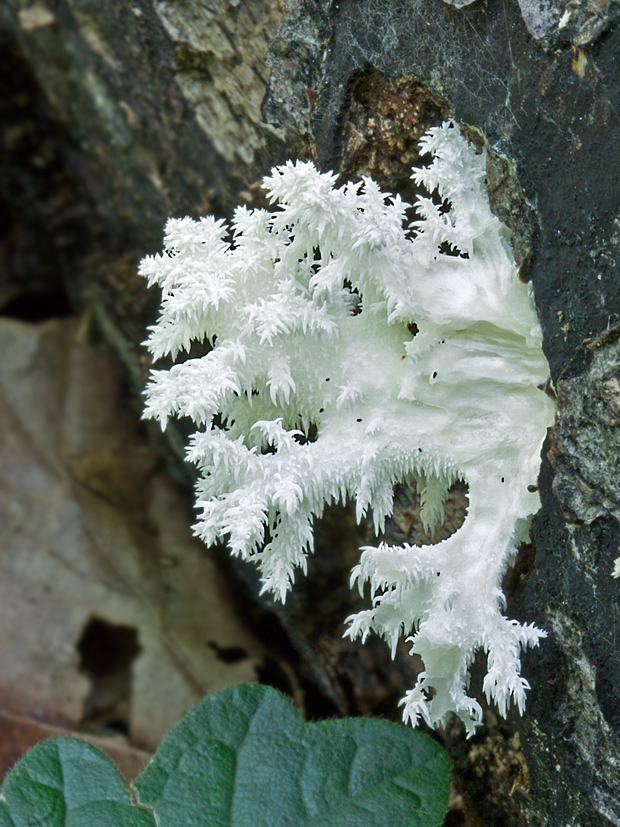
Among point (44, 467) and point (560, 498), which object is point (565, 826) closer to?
point (560, 498)

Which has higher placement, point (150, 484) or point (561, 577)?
point (150, 484)

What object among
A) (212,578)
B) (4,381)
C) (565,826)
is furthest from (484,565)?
(4,381)

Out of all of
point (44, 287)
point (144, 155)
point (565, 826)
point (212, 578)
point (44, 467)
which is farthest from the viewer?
point (44, 287)

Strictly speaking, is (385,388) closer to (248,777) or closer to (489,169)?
(489,169)

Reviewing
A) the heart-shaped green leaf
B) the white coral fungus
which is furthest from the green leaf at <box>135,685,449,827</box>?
the white coral fungus

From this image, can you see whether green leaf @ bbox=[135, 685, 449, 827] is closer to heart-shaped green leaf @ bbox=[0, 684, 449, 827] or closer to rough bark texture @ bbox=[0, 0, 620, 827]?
heart-shaped green leaf @ bbox=[0, 684, 449, 827]

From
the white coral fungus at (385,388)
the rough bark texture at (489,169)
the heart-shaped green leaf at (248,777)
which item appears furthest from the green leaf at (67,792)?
the rough bark texture at (489,169)
